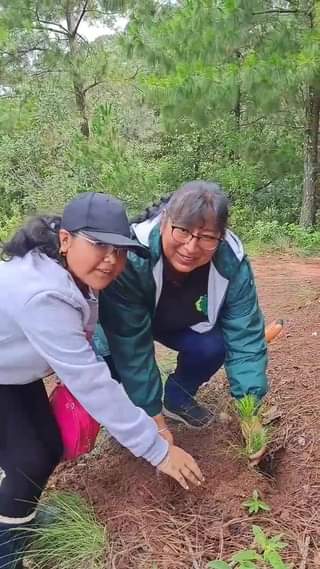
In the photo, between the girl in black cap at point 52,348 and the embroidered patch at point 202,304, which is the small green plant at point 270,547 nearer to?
the girl in black cap at point 52,348

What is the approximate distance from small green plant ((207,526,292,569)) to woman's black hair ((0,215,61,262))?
950mm

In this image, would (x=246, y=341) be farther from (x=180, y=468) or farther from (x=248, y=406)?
(x=180, y=468)

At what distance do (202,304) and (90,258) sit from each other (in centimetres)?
71

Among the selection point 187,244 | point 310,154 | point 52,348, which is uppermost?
point 187,244

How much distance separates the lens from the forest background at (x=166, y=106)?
24.7 feet

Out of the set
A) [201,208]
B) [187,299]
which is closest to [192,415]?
[187,299]

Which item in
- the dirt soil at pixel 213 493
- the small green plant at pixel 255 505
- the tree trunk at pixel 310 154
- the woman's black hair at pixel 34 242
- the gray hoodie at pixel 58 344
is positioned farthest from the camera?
the tree trunk at pixel 310 154

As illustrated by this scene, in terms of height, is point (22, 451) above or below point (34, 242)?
below

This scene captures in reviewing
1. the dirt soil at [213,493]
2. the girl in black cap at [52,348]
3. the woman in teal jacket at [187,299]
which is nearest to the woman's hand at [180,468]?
the girl in black cap at [52,348]

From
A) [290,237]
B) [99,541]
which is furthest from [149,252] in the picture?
[290,237]

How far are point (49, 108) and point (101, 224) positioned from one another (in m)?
11.6

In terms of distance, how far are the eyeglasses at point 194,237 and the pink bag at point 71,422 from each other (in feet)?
1.98

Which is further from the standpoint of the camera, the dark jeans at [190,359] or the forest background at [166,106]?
the forest background at [166,106]

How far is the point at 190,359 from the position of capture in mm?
2510
